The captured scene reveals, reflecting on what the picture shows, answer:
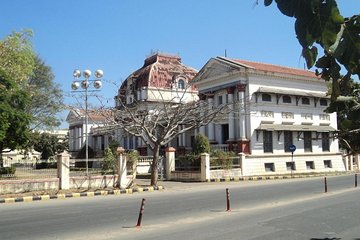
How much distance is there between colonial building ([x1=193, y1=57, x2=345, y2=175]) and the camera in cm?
4066

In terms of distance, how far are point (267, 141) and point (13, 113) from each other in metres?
23.2

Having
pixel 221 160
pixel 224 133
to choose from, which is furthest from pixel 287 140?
pixel 221 160

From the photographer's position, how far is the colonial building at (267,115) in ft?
133

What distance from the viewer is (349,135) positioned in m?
3.93

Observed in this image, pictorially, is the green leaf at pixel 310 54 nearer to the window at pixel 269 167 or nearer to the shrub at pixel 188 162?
the shrub at pixel 188 162

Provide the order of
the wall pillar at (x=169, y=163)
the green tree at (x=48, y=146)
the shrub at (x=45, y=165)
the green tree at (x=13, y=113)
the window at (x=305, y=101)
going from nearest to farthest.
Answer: the shrub at (x=45, y=165), the green tree at (x=13, y=113), the wall pillar at (x=169, y=163), the window at (x=305, y=101), the green tree at (x=48, y=146)

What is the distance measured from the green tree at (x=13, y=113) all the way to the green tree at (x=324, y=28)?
27211 mm

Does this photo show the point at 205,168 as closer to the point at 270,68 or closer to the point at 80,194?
the point at 80,194

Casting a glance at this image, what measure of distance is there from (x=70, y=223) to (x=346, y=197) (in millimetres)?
11046

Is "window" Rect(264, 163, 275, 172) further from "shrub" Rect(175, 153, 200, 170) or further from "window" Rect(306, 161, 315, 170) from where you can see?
"shrub" Rect(175, 153, 200, 170)

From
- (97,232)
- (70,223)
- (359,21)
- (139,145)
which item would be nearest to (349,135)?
(359,21)

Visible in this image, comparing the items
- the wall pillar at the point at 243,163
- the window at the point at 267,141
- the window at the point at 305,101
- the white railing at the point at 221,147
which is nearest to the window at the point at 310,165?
the window at the point at 267,141

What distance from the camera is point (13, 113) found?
28703mm

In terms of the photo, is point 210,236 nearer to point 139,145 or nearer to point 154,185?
point 154,185
